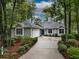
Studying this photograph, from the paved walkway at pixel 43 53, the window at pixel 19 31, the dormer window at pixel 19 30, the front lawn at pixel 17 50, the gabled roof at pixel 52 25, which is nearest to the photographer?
the paved walkway at pixel 43 53

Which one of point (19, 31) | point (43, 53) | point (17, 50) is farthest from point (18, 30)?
point (43, 53)

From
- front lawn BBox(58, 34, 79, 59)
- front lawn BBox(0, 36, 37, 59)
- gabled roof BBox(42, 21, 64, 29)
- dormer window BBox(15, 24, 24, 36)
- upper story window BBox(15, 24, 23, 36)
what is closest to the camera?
front lawn BBox(58, 34, 79, 59)

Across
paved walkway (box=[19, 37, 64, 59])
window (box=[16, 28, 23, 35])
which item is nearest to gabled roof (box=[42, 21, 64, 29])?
window (box=[16, 28, 23, 35])

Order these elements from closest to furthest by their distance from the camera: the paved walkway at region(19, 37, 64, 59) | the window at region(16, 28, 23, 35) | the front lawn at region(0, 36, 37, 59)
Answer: the paved walkway at region(19, 37, 64, 59) < the front lawn at region(0, 36, 37, 59) < the window at region(16, 28, 23, 35)

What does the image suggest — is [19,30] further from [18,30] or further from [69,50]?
[69,50]

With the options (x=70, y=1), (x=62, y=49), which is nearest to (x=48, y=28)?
(x=70, y=1)

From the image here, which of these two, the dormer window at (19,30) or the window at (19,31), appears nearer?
the dormer window at (19,30)

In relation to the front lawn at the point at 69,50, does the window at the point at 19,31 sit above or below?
below

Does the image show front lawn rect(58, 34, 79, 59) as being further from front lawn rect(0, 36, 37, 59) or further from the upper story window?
the upper story window

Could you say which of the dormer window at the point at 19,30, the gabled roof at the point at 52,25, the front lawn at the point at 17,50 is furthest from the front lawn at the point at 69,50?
the gabled roof at the point at 52,25

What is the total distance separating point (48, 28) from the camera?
78500mm

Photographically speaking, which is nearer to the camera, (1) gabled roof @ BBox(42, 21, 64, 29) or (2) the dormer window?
(2) the dormer window

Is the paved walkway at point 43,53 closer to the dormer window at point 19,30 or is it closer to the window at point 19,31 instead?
the dormer window at point 19,30

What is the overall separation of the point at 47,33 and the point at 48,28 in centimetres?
201
